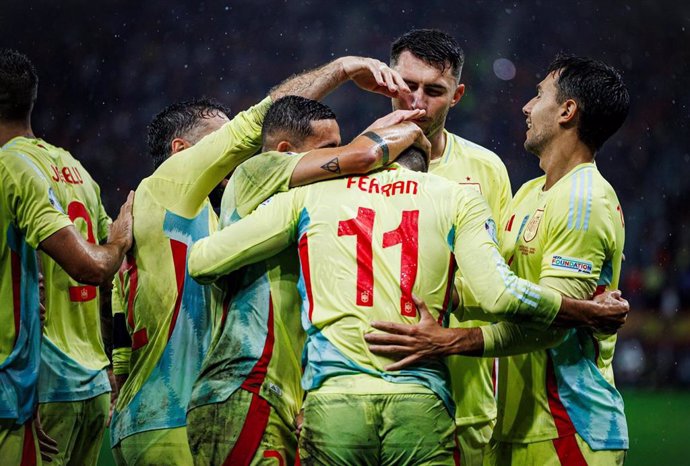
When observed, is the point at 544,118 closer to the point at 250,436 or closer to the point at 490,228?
the point at 490,228

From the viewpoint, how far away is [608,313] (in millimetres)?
3395

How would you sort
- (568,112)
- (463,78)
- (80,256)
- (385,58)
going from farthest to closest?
(463,78) < (385,58) < (568,112) < (80,256)

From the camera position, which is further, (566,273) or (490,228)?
(566,273)

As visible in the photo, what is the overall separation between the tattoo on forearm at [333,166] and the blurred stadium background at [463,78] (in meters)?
9.73

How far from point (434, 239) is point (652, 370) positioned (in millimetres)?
12449

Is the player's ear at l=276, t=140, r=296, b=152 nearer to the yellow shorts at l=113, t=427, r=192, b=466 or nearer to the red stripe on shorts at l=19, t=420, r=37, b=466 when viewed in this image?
the yellow shorts at l=113, t=427, r=192, b=466

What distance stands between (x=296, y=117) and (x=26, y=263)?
140cm

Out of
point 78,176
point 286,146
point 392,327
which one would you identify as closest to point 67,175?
point 78,176

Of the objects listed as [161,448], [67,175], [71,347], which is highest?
[67,175]

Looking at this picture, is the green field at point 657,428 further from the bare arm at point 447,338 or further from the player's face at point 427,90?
the bare arm at point 447,338

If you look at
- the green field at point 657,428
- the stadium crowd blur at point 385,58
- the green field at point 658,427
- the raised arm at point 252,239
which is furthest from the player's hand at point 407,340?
the stadium crowd blur at point 385,58

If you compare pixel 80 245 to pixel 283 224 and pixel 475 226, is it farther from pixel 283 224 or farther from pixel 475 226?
pixel 475 226

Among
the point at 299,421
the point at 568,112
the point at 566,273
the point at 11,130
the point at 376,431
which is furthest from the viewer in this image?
the point at 11,130

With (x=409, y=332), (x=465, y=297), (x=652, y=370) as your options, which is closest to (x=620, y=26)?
(x=652, y=370)
